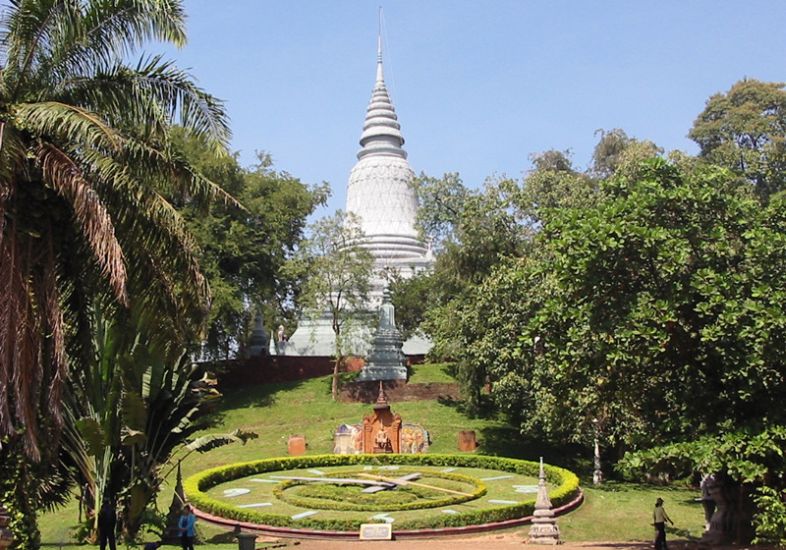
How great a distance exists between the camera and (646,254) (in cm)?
1195

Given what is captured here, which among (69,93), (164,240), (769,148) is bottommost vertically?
(164,240)

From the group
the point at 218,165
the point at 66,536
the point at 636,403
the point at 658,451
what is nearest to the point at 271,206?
the point at 218,165

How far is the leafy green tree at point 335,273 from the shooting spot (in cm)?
3456

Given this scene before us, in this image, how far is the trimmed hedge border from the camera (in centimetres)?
1517

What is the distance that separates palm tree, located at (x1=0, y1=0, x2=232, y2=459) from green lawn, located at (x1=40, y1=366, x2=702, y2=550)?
4816mm

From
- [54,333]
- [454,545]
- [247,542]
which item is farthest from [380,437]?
[54,333]

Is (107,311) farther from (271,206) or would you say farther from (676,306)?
(271,206)

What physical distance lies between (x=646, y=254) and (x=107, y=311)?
25.9 feet

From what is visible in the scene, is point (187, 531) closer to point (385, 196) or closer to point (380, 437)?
point (380, 437)

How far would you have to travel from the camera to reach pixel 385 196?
159 feet

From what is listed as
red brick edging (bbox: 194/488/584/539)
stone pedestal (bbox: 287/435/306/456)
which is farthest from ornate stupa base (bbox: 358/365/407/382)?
red brick edging (bbox: 194/488/584/539)

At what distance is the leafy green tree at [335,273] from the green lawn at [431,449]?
2.88 m

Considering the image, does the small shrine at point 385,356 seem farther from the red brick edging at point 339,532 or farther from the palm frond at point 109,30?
the palm frond at point 109,30

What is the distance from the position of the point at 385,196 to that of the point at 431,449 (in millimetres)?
24828
